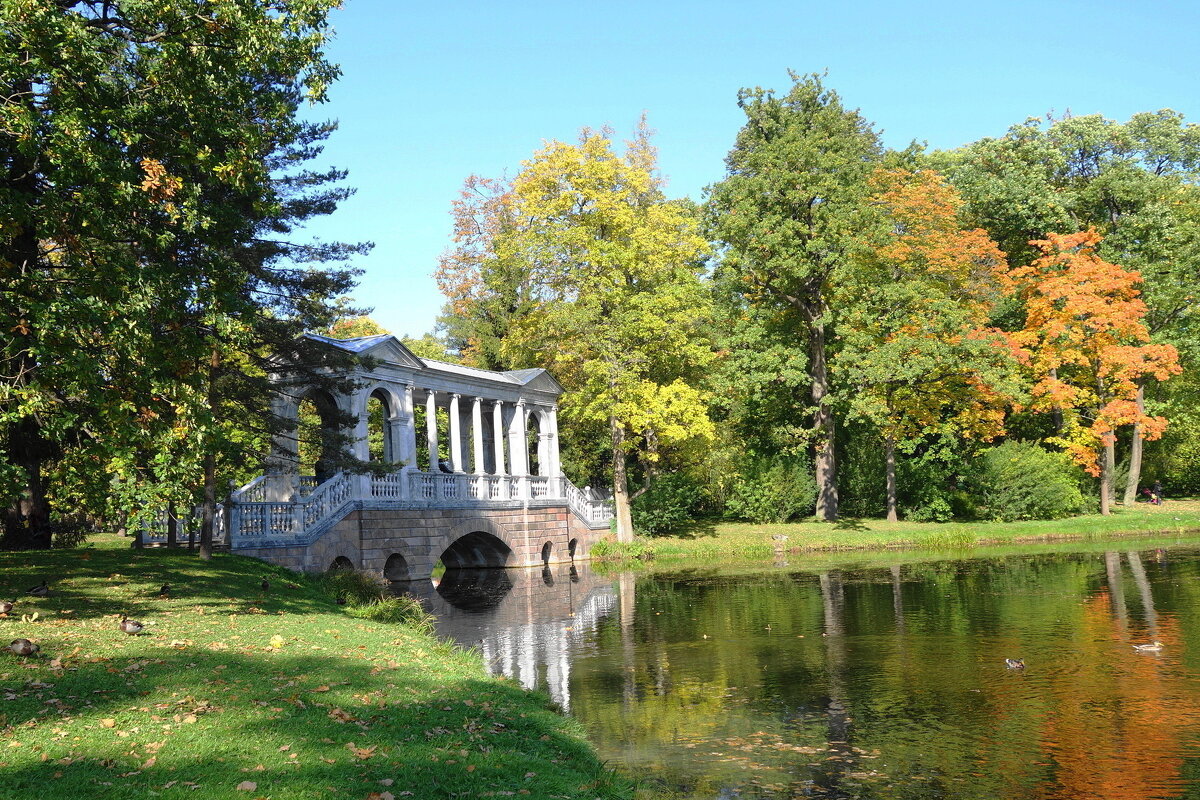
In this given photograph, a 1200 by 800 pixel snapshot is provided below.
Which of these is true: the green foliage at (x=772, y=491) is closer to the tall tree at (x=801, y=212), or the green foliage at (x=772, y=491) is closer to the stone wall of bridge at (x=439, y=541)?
the tall tree at (x=801, y=212)

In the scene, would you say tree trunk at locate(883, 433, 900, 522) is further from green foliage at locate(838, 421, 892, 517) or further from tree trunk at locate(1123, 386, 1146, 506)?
tree trunk at locate(1123, 386, 1146, 506)

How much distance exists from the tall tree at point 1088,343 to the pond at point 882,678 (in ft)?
46.2

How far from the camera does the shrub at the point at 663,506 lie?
139ft

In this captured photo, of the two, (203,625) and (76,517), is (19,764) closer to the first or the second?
(203,625)

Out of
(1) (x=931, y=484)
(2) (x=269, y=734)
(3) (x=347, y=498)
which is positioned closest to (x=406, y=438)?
(3) (x=347, y=498)

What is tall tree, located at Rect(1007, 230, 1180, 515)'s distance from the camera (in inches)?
1549

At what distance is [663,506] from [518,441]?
24.9 ft

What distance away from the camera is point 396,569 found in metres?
30.6

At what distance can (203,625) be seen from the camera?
516 inches

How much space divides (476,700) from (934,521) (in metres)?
35.8

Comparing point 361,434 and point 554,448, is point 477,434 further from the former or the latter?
point 361,434

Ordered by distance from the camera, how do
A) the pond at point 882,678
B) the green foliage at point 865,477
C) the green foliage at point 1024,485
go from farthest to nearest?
the green foliage at point 865,477 < the green foliage at point 1024,485 < the pond at point 882,678

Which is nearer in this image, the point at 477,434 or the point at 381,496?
the point at 381,496

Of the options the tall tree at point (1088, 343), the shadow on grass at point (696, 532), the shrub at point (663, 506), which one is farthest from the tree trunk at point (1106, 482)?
the shrub at point (663, 506)
